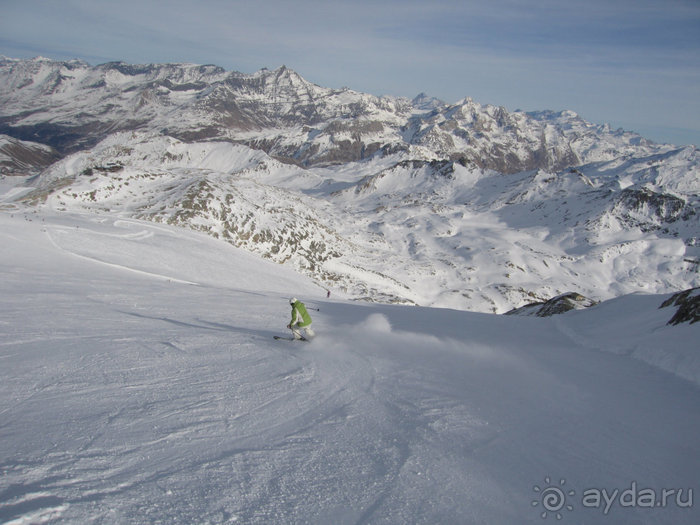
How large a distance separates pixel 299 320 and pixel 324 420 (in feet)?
21.6

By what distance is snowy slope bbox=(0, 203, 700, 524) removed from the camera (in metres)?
5.45

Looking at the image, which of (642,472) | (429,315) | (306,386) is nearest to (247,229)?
(429,315)

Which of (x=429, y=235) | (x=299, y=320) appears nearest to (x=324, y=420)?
(x=299, y=320)

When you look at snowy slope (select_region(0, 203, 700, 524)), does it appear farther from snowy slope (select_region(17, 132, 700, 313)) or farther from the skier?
snowy slope (select_region(17, 132, 700, 313))

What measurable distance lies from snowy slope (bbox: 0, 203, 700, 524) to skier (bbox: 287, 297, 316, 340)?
0.65 metres

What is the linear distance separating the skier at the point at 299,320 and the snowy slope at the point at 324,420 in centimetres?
65

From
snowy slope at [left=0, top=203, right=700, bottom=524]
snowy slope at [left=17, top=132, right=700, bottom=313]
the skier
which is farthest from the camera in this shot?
snowy slope at [left=17, top=132, right=700, bottom=313]

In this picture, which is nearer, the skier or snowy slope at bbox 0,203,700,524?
snowy slope at bbox 0,203,700,524

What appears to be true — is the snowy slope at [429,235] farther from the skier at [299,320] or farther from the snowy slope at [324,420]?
the snowy slope at [324,420]

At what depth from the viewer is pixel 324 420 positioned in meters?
8.05

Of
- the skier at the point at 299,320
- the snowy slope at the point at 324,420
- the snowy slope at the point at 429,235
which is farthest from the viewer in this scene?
the snowy slope at the point at 429,235

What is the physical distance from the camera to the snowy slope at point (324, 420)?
215 inches

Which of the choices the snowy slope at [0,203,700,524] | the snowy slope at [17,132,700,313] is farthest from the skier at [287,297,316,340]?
the snowy slope at [17,132,700,313]

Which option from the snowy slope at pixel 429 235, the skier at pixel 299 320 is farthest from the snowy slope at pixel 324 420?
the snowy slope at pixel 429 235
